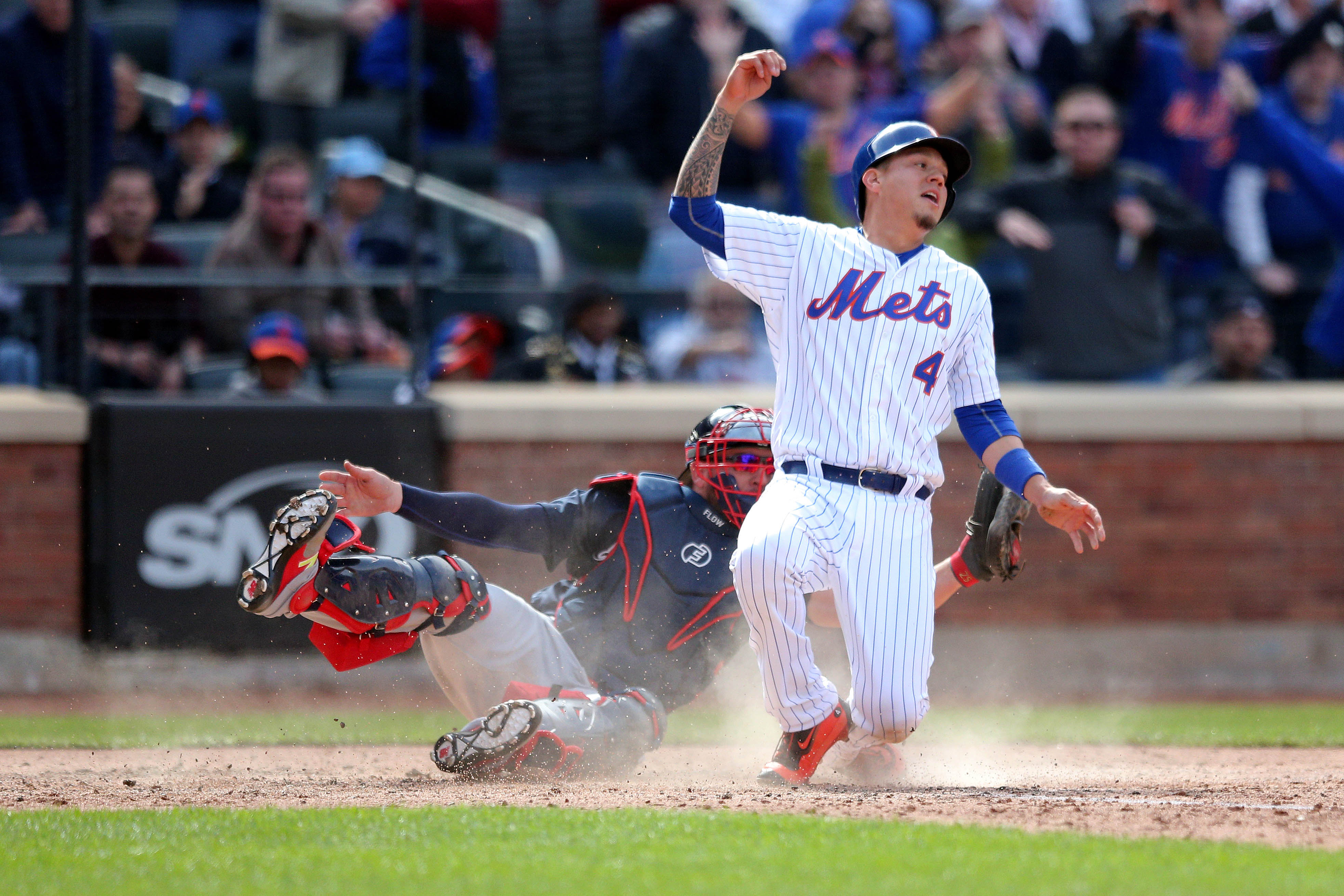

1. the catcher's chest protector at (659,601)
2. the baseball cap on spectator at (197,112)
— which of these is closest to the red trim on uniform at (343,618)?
the catcher's chest protector at (659,601)

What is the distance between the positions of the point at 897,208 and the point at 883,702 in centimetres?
141

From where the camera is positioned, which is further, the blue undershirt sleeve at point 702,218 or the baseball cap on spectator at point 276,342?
the baseball cap on spectator at point 276,342

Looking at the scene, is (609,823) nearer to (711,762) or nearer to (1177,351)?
(711,762)

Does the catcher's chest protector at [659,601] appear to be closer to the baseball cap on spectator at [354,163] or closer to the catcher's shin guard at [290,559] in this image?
the catcher's shin guard at [290,559]

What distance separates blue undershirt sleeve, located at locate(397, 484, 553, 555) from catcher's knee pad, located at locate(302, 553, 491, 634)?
0.12m

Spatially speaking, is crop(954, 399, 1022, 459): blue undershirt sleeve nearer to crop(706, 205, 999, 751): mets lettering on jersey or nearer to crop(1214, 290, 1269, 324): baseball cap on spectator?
crop(706, 205, 999, 751): mets lettering on jersey

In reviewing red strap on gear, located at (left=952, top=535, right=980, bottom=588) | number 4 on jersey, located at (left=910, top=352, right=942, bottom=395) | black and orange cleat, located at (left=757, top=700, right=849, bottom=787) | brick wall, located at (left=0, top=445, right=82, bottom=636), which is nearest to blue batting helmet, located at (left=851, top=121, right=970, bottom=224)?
number 4 on jersey, located at (left=910, top=352, right=942, bottom=395)

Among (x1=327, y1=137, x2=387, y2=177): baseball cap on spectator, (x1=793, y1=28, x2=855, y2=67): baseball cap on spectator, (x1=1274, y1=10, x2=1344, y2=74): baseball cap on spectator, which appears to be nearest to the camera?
(x1=327, y1=137, x2=387, y2=177): baseball cap on spectator

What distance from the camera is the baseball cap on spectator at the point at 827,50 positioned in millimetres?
9008

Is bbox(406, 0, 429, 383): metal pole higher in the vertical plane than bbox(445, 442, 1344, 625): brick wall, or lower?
higher

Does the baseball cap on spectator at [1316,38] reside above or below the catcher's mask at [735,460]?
above

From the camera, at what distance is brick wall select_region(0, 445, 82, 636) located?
24.9ft

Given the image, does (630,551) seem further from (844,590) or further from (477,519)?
(844,590)

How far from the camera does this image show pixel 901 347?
14.6ft
